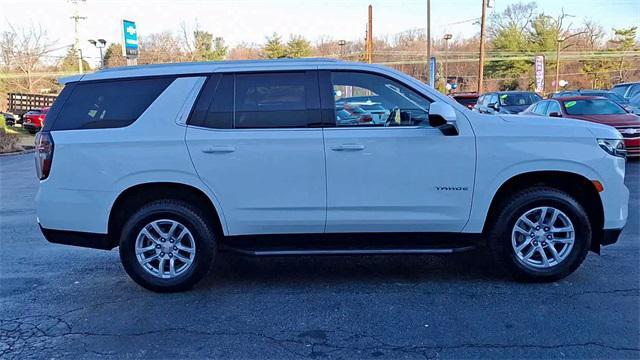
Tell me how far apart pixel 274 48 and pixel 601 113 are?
4536 cm

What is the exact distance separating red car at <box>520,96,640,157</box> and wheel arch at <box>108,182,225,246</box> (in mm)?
10681

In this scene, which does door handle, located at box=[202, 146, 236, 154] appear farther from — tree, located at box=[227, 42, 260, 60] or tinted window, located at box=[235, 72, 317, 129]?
tree, located at box=[227, 42, 260, 60]

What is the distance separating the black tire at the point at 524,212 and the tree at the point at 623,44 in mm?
64695

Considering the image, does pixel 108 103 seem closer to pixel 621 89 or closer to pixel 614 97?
pixel 614 97

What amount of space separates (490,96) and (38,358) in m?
19.6

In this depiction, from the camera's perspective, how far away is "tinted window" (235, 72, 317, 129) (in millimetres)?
4238

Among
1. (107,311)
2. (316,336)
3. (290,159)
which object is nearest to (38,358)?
(107,311)

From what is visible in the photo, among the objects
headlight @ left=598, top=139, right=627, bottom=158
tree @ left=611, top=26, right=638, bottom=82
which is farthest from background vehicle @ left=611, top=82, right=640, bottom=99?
tree @ left=611, top=26, right=638, bottom=82

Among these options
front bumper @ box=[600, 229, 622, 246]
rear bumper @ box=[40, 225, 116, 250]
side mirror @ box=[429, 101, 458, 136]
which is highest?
side mirror @ box=[429, 101, 458, 136]

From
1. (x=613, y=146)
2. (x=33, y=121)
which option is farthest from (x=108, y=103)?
(x=33, y=121)

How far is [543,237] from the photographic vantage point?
170 inches

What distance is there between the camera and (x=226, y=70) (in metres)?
4.36

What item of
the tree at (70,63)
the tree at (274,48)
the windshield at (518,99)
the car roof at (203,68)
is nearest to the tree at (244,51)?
the tree at (274,48)

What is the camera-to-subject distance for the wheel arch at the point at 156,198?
4324mm
